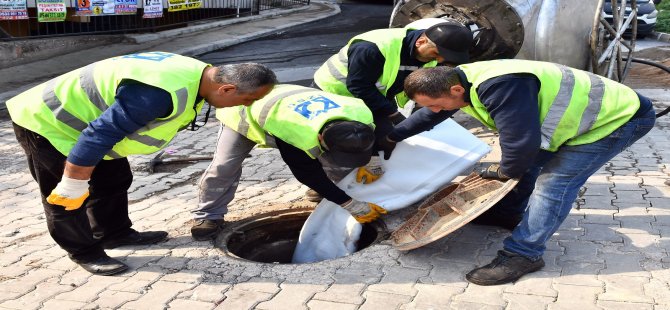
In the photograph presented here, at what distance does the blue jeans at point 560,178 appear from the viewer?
4031 mm

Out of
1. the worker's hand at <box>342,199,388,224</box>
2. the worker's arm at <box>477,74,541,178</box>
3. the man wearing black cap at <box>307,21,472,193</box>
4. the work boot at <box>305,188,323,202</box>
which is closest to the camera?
the worker's arm at <box>477,74,541,178</box>

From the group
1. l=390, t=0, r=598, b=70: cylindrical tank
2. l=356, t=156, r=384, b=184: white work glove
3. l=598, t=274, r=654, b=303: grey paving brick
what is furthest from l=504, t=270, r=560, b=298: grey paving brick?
l=390, t=0, r=598, b=70: cylindrical tank

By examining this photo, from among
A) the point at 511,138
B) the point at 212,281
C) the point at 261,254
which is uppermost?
the point at 511,138

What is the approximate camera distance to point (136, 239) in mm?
4742

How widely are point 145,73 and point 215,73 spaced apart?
1.20 feet

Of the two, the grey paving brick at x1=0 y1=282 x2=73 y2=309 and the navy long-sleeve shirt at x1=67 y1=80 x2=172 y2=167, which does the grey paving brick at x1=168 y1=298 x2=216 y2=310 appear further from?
the navy long-sleeve shirt at x1=67 y1=80 x2=172 y2=167

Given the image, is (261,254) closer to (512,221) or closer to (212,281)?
(212,281)

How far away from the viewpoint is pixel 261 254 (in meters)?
5.41

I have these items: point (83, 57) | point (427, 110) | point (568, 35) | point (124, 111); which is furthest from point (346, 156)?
point (83, 57)

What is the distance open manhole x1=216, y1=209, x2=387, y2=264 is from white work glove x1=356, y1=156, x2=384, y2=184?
0.95 feet

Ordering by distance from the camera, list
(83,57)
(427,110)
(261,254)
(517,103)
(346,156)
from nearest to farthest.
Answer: (517,103) → (346,156) → (427,110) → (261,254) → (83,57)

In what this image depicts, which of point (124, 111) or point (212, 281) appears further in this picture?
point (212, 281)

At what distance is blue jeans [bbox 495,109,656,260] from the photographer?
403 cm

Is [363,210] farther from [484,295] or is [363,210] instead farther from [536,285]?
[536,285]
